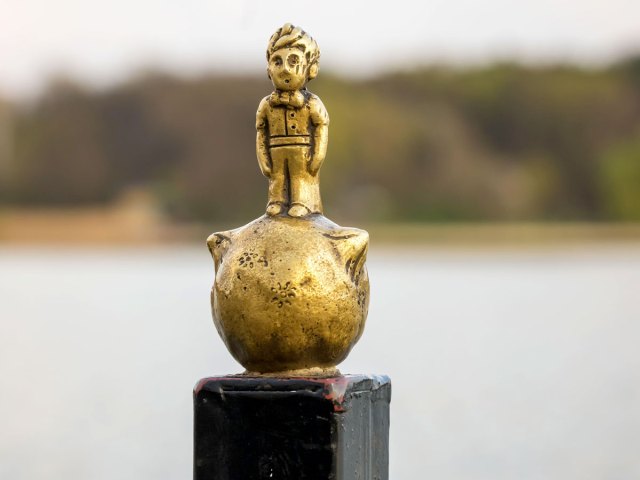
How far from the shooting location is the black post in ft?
19.0

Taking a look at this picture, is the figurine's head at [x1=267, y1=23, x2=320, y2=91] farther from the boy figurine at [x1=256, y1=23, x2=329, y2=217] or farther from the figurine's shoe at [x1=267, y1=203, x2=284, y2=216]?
the figurine's shoe at [x1=267, y1=203, x2=284, y2=216]

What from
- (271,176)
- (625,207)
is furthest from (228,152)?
(271,176)

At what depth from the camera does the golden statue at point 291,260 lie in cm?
586

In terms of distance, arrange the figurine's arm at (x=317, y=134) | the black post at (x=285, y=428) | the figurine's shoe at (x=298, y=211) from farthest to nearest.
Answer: the figurine's arm at (x=317, y=134), the figurine's shoe at (x=298, y=211), the black post at (x=285, y=428)

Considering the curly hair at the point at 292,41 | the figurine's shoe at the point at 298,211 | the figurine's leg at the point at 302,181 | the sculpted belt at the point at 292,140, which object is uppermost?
the curly hair at the point at 292,41

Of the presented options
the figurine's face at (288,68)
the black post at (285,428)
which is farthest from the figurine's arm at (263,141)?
the black post at (285,428)

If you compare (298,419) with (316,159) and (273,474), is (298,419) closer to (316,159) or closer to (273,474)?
(273,474)

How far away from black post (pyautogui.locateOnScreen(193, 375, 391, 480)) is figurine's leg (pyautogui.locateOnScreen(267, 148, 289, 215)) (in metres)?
0.69

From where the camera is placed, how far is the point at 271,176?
6.23 meters

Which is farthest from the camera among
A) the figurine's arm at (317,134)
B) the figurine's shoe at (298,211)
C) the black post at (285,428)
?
the figurine's arm at (317,134)

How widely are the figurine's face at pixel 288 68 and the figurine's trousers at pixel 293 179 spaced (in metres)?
0.24

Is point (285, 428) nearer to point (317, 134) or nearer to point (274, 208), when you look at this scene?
point (274, 208)

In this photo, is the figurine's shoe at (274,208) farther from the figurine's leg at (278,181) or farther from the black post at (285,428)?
the black post at (285,428)

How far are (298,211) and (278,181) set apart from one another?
0.66ft
